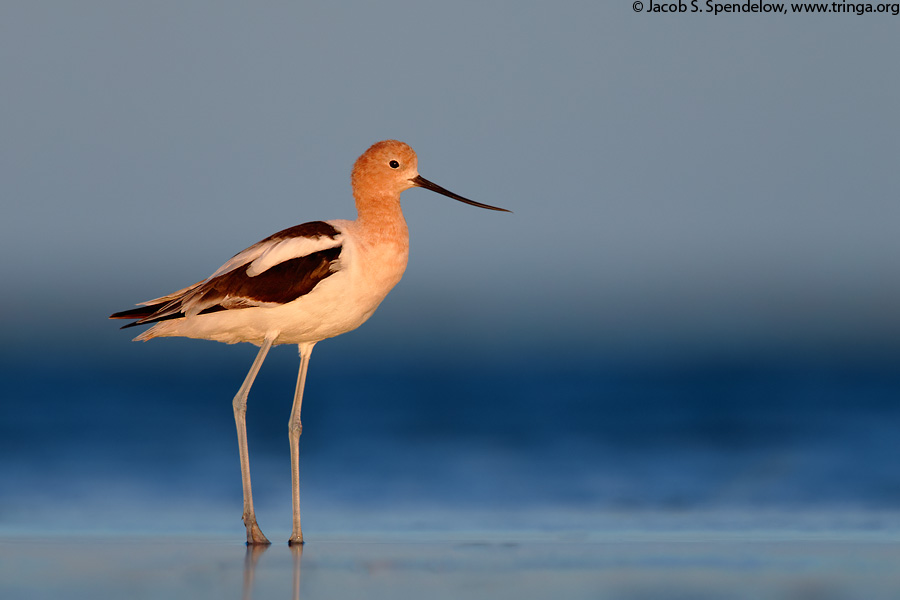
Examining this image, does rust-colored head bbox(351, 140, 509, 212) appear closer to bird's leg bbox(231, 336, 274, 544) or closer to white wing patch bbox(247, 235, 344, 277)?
white wing patch bbox(247, 235, 344, 277)

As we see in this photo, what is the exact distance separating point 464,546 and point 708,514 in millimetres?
2833

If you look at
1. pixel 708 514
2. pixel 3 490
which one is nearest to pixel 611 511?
pixel 708 514

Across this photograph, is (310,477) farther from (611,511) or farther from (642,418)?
(642,418)

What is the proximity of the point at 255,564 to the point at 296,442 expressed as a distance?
1.87 meters

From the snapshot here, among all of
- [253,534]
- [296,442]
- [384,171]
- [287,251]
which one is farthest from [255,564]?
[384,171]

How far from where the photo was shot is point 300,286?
8711 mm

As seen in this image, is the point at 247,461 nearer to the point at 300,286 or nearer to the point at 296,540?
the point at 296,540

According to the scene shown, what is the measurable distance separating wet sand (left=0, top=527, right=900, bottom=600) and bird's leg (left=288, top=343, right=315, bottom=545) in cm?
18

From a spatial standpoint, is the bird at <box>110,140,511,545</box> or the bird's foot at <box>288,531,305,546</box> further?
the bird at <box>110,140,511,545</box>

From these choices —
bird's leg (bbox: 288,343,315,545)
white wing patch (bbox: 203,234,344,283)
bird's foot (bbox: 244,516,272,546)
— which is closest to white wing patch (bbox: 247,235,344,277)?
white wing patch (bbox: 203,234,344,283)

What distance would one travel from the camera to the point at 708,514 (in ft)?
33.8

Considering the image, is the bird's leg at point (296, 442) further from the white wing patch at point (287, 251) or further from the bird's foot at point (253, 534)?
the white wing patch at point (287, 251)

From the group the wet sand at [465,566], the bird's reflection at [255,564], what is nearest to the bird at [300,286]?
the bird's reflection at [255,564]

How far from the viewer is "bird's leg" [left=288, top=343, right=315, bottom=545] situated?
28.4 feet
